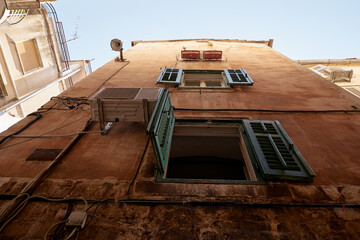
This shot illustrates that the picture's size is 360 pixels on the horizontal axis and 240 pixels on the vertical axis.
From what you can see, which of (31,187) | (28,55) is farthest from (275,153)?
(28,55)

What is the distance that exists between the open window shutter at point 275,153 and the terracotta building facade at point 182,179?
0.7 inches

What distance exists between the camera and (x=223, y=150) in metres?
6.18

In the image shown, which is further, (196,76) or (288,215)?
(196,76)

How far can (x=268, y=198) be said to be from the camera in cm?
260

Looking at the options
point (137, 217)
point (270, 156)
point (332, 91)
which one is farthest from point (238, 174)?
point (137, 217)

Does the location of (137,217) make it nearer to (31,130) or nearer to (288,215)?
(288,215)

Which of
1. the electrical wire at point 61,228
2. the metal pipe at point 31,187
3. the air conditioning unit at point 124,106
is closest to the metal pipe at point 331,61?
the air conditioning unit at point 124,106

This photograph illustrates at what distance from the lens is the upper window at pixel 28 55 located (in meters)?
10.8

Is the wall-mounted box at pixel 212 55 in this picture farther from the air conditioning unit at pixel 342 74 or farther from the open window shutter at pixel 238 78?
the air conditioning unit at pixel 342 74

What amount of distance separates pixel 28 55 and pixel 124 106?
11495mm

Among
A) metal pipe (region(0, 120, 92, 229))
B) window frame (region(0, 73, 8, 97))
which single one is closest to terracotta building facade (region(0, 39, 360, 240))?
metal pipe (region(0, 120, 92, 229))

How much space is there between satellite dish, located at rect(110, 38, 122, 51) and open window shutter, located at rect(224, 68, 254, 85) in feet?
15.4

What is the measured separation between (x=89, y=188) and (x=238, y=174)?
4716mm

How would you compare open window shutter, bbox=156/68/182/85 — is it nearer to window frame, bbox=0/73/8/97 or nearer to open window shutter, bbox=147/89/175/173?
open window shutter, bbox=147/89/175/173
